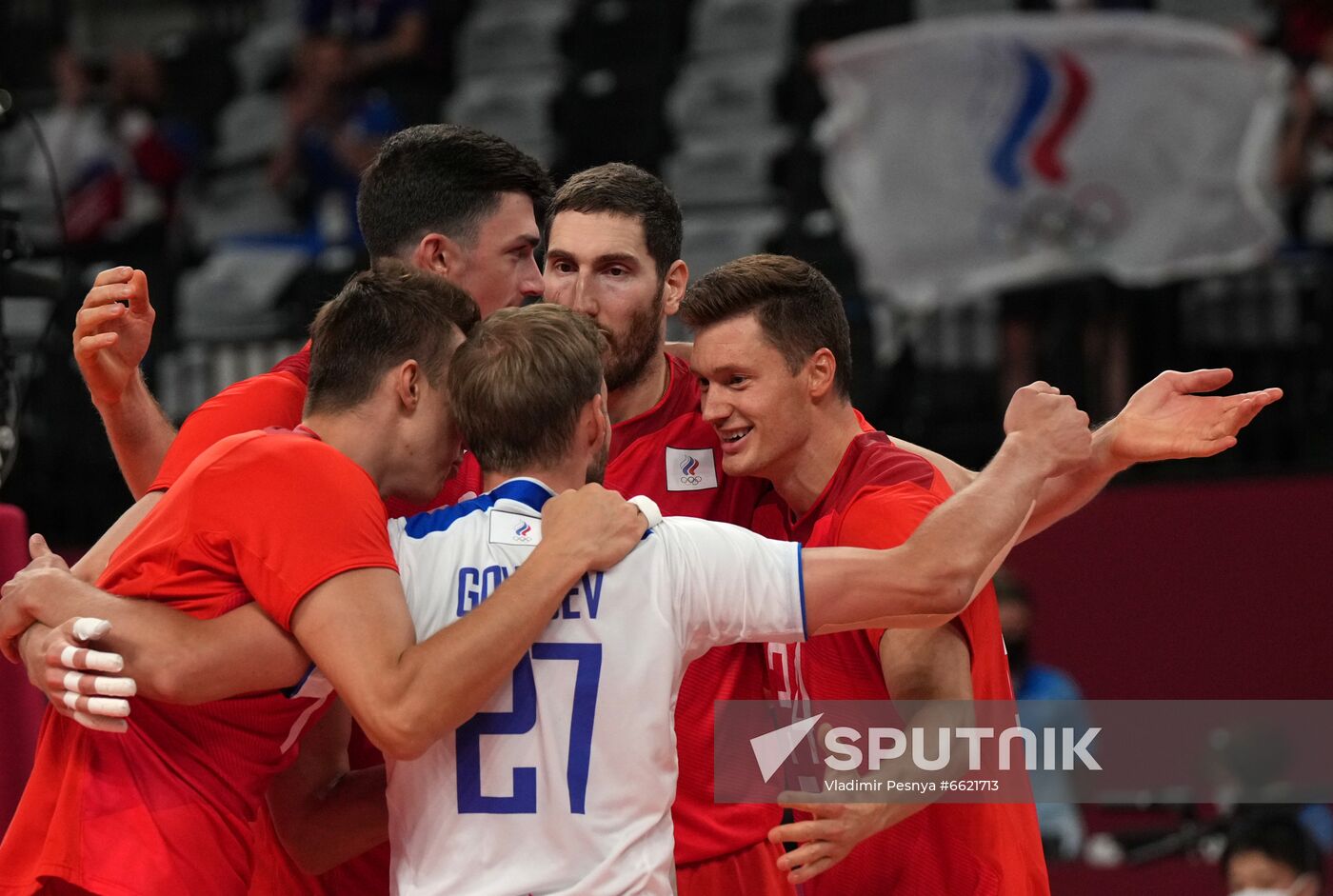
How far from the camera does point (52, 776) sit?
10.2ft

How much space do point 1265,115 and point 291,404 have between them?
20.3 ft

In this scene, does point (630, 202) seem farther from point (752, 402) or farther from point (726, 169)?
point (726, 169)

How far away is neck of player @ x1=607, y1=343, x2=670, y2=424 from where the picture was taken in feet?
13.6

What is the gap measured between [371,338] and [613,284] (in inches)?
42.9

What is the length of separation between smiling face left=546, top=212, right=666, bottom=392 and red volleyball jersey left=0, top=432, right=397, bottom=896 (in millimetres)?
1211

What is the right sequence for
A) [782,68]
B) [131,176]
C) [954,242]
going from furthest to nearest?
[131,176] → [782,68] → [954,242]

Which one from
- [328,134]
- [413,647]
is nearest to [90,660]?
[413,647]

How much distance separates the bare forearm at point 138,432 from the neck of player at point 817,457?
1435 millimetres

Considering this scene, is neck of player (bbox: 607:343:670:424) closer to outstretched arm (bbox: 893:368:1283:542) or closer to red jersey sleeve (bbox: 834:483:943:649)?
red jersey sleeve (bbox: 834:483:943:649)

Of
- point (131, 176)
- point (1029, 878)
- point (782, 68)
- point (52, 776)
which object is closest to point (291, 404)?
point (52, 776)

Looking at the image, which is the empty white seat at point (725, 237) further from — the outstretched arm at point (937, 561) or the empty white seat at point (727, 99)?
the outstretched arm at point (937, 561)

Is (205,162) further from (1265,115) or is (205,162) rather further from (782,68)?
(1265,115)

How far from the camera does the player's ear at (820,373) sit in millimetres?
3939

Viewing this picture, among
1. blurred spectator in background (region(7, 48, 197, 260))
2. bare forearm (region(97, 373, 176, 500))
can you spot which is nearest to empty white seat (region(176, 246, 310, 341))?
blurred spectator in background (region(7, 48, 197, 260))
